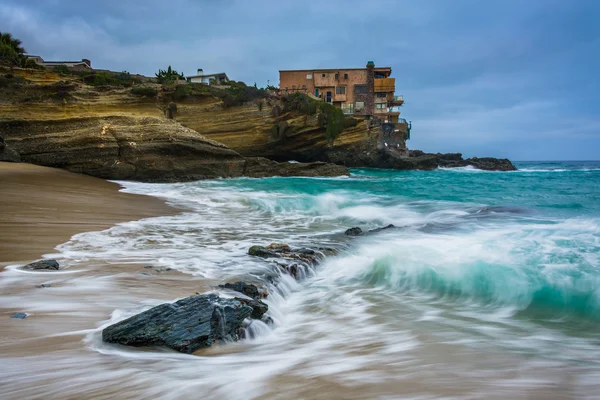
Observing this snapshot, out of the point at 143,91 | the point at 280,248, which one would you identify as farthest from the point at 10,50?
the point at 280,248

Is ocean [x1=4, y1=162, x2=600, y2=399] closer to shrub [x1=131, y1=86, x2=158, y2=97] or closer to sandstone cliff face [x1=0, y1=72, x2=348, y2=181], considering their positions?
sandstone cliff face [x1=0, y1=72, x2=348, y2=181]

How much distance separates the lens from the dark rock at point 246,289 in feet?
12.6

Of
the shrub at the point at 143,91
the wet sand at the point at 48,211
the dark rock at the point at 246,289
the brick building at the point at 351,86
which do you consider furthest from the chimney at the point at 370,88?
the dark rock at the point at 246,289

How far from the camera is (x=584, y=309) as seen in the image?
4.17 metres

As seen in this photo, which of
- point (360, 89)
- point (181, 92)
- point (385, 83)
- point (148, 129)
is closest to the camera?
point (148, 129)

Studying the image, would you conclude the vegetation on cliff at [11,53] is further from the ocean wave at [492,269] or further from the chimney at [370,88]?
the chimney at [370,88]

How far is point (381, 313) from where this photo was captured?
405cm

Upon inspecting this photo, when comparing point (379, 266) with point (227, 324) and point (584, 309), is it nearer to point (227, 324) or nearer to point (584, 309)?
point (584, 309)

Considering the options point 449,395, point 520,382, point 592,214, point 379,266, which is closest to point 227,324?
point 449,395

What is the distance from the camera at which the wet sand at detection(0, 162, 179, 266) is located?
16.7ft

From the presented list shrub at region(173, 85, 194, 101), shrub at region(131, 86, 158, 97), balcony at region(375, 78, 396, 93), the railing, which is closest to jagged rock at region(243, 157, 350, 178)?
shrub at region(131, 86, 158, 97)

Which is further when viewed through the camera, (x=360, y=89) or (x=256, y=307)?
(x=360, y=89)

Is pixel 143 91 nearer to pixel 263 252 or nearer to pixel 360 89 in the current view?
pixel 263 252

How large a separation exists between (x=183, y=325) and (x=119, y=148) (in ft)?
53.3
